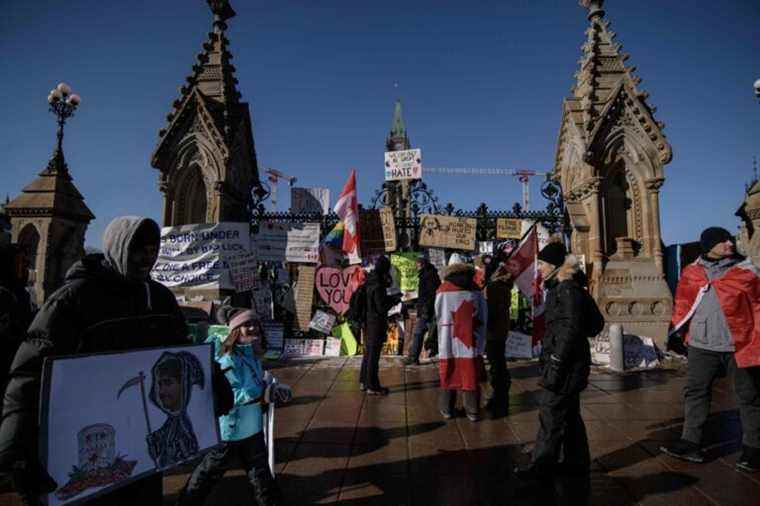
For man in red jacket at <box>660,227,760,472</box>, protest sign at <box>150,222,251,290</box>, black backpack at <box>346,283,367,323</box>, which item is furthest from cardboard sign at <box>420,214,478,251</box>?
man in red jacket at <box>660,227,760,472</box>

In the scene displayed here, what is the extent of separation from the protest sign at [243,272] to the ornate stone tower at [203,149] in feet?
3.37

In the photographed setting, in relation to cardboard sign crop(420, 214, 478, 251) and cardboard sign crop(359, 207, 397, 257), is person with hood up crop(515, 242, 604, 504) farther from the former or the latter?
cardboard sign crop(359, 207, 397, 257)

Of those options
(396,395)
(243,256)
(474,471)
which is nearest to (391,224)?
(243,256)

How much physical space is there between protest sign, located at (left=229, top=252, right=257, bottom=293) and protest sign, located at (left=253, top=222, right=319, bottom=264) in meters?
0.41

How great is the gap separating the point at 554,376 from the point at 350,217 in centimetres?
677

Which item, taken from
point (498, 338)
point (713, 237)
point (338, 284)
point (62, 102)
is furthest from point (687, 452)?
point (62, 102)

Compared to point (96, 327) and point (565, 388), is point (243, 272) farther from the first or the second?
point (96, 327)

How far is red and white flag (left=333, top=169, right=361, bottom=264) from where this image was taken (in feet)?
31.3

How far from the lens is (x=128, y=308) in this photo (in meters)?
2.03

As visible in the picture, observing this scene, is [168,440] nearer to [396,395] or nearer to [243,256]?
[396,395]

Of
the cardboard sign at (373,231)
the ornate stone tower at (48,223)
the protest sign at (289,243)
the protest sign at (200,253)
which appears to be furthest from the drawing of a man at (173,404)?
the ornate stone tower at (48,223)

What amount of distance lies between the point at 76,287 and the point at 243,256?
7.65 metres

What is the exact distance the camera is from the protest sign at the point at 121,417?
5.44 ft

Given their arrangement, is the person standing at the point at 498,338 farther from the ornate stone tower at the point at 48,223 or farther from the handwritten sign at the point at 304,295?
the ornate stone tower at the point at 48,223
